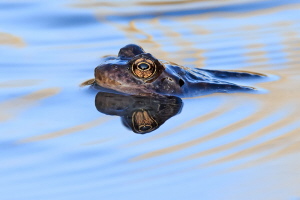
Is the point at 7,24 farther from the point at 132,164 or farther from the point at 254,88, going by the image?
the point at 132,164

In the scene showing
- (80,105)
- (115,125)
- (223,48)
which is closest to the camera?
(115,125)

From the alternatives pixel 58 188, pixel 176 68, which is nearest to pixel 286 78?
pixel 176 68

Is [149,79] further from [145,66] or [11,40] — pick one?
[11,40]

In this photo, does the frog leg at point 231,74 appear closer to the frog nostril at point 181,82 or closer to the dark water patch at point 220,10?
the frog nostril at point 181,82

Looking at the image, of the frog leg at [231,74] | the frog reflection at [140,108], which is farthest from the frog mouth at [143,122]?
the frog leg at [231,74]

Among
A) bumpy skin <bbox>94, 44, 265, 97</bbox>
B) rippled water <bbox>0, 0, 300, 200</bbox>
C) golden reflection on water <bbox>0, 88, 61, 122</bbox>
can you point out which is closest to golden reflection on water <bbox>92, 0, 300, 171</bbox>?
rippled water <bbox>0, 0, 300, 200</bbox>

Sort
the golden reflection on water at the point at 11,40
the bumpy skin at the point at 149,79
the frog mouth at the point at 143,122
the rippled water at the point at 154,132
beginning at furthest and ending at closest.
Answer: the golden reflection on water at the point at 11,40 → the bumpy skin at the point at 149,79 → the frog mouth at the point at 143,122 → the rippled water at the point at 154,132

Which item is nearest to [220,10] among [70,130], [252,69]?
[252,69]
